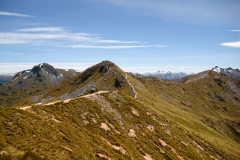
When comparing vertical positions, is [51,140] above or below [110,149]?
above

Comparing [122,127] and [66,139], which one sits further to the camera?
[122,127]

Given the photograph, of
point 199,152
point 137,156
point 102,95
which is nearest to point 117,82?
point 102,95

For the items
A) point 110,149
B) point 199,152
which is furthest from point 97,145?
point 199,152

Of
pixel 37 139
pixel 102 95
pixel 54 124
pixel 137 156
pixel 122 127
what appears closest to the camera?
pixel 37 139

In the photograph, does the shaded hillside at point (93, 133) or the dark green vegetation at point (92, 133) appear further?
the shaded hillside at point (93, 133)

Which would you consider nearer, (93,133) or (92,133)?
(92,133)

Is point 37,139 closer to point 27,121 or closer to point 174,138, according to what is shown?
point 27,121

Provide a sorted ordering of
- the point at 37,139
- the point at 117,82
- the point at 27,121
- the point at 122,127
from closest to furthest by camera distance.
Result: the point at 37,139 < the point at 27,121 < the point at 122,127 < the point at 117,82

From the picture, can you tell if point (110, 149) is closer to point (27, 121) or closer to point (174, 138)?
point (27, 121)

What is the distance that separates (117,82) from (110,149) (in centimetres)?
10632

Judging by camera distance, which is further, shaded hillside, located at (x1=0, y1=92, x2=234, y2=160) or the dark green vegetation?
shaded hillside, located at (x1=0, y1=92, x2=234, y2=160)

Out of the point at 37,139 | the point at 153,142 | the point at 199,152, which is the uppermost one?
the point at 37,139

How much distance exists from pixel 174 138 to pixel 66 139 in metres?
29.0

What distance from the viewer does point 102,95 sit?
4062cm
